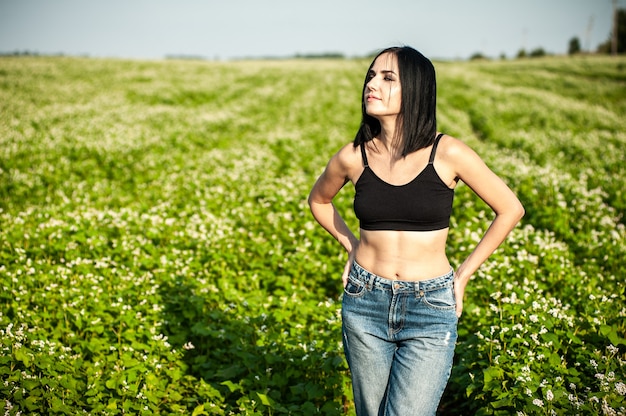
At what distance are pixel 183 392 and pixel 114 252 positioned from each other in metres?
3.05

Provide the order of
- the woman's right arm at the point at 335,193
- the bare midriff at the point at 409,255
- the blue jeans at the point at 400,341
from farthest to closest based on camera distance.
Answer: the woman's right arm at the point at 335,193, the bare midriff at the point at 409,255, the blue jeans at the point at 400,341

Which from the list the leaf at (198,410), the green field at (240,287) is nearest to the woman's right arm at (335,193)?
the green field at (240,287)

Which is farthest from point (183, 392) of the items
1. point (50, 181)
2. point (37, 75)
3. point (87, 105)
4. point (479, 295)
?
point (37, 75)

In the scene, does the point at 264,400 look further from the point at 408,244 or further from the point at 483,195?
the point at 483,195

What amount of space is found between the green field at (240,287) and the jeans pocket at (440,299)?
1391 millimetres

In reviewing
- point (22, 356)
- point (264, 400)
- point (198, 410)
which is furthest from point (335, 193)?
point (22, 356)

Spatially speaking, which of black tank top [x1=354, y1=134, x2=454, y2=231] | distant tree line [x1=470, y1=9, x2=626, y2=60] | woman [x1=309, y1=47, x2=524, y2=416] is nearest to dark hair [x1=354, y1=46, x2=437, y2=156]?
woman [x1=309, y1=47, x2=524, y2=416]

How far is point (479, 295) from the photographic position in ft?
21.1

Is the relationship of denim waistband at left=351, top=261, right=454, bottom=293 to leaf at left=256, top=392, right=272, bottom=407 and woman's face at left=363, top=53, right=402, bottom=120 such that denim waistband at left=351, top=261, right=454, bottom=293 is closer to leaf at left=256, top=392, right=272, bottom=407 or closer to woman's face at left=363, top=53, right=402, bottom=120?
woman's face at left=363, top=53, right=402, bottom=120

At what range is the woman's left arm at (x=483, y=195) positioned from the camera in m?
2.99

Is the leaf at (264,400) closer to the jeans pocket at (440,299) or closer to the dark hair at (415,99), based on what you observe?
the jeans pocket at (440,299)

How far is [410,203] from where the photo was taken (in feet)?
10.0

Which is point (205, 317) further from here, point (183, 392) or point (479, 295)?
point (479, 295)

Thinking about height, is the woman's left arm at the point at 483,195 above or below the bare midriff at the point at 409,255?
above
